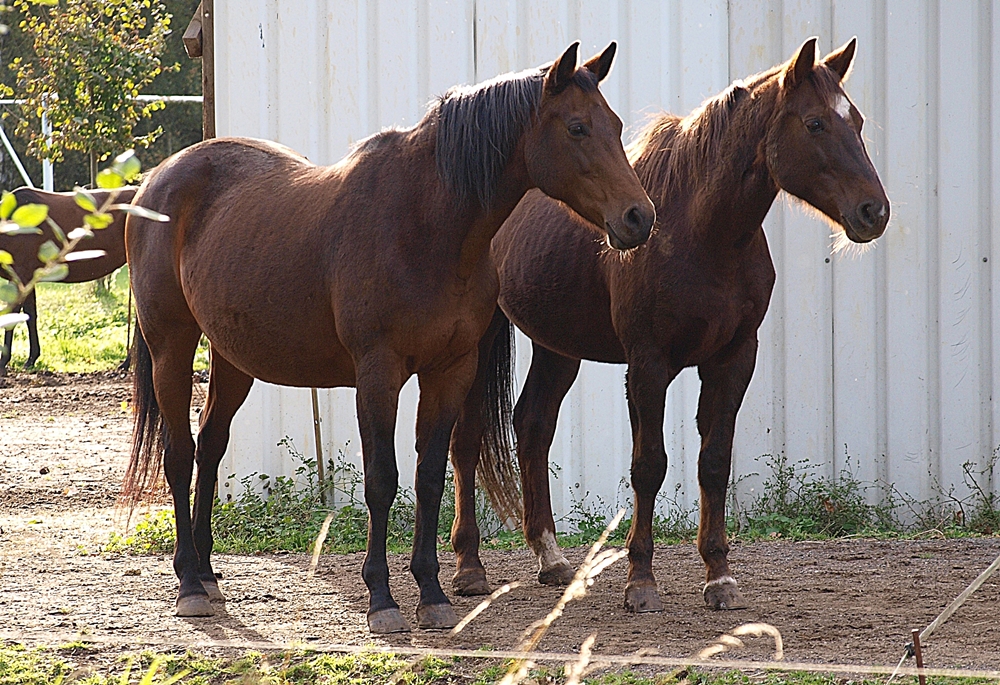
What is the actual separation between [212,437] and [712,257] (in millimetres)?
2170

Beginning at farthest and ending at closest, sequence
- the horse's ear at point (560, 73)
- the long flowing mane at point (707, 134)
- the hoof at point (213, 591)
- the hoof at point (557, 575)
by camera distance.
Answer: the hoof at point (557, 575)
the hoof at point (213, 591)
the long flowing mane at point (707, 134)
the horse's ear at point (560, 73)

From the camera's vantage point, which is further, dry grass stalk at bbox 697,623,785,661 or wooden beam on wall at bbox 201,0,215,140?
wooden beam on wall at bbox 201,0,215,140

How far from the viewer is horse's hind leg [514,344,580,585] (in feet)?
16.5

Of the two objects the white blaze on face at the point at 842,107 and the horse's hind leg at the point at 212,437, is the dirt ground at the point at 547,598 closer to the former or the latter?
the horse's hind leg at the point at 212,437

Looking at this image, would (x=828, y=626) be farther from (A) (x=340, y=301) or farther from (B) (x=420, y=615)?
(A) (x=340, y=301)

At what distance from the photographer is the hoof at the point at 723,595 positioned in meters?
4.35

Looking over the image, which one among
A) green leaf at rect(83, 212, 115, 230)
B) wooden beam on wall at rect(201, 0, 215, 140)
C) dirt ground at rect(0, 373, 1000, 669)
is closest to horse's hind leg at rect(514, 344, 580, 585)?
dirt ground at rect(0, 373, 1000, 669)

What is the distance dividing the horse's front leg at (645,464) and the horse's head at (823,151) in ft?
2.64

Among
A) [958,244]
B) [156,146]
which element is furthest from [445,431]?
[156,146]

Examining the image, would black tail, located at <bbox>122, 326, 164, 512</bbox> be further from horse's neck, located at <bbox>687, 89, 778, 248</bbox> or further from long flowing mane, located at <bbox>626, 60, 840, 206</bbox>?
horse's neck, located at <bbox>687, 89, 778, 248</bbox>

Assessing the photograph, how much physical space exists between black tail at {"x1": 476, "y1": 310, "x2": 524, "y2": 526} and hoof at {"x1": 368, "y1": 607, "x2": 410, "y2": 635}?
3.83 feet

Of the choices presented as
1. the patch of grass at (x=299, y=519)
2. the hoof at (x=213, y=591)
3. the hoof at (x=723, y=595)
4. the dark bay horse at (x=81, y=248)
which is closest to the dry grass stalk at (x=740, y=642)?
the hoof at (x=723, y=595)

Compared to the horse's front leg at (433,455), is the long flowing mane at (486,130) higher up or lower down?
higher up

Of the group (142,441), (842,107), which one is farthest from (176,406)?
(842,107)
